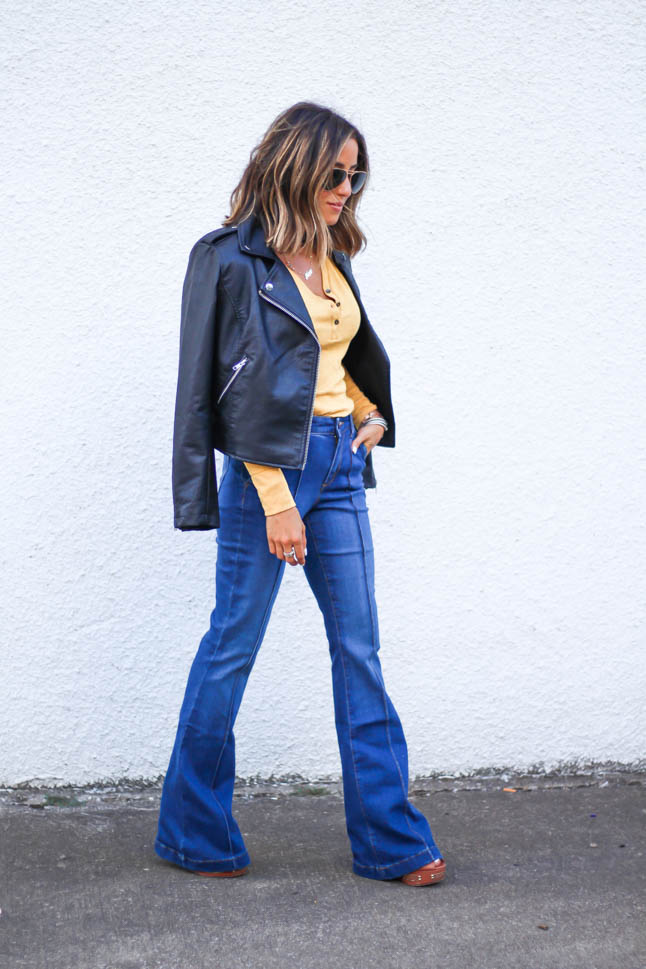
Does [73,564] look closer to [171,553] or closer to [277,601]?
[171,553]

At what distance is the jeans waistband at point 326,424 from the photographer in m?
2.25

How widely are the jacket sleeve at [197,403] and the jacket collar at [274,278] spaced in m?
0.09

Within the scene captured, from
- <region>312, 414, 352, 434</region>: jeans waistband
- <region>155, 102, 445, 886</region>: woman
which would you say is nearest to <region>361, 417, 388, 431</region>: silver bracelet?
<region>155, 102, 445, 886</region>: woman

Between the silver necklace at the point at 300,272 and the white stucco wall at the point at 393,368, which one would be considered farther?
the white stucco wall at the point at 393,368

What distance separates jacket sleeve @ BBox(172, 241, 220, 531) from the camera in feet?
7.13

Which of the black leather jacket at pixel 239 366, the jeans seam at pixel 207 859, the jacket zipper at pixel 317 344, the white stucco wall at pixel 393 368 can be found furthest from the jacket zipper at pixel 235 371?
the jeans seam at pixel 207 859

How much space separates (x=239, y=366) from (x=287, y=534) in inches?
15.6

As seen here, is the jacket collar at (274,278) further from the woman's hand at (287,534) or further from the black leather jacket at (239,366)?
→ the woman's hand at (287,534)

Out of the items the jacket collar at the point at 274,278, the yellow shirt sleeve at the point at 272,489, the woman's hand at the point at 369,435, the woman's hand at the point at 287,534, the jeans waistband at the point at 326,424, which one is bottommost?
the woman's hand at the point at 287,534

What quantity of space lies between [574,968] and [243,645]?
1.01m

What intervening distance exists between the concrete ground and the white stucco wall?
190 mm

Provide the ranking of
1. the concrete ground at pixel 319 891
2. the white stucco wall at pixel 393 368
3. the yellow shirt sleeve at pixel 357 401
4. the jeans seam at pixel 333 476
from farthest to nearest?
the white stucco wall at pixel 393 368 < the yellow shirt sleeve at pixel 357 401 < the jeans seam at pixel 333 476 < the concrete ground at pixel 319 891

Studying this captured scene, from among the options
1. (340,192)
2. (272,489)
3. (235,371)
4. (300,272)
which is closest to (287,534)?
(272,489)

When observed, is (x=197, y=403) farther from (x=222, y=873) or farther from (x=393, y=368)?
(x=222, y=873)
